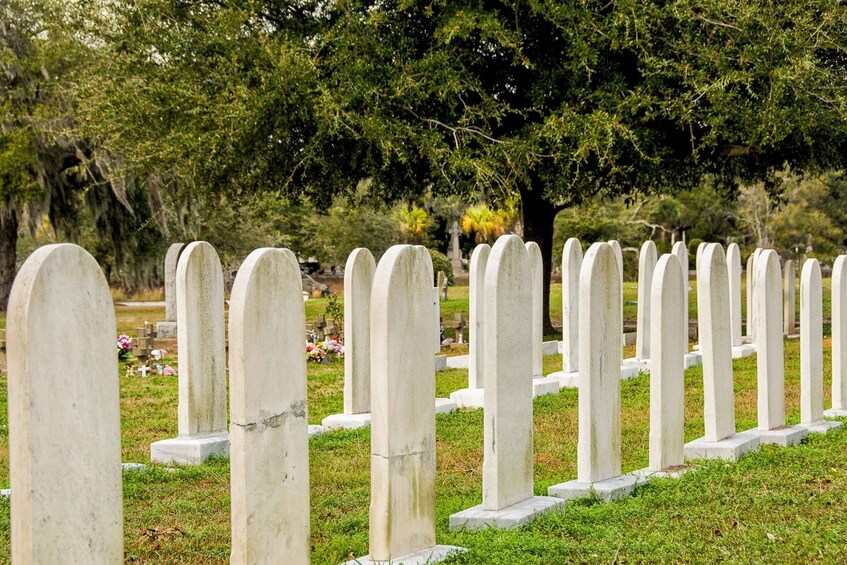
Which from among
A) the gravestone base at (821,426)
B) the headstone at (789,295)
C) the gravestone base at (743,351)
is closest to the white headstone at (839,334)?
the gravestone base at (821,426)

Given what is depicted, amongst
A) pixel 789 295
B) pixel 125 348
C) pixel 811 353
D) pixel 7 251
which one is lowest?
pixel 125 348

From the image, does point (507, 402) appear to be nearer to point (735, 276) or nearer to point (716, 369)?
point (716, 369)

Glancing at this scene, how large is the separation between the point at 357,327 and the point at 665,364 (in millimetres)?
3209

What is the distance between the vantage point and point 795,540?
4891 millimetres

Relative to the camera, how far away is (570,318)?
38.0 ft

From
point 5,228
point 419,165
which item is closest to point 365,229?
point 5,228

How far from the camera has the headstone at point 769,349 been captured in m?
7.59

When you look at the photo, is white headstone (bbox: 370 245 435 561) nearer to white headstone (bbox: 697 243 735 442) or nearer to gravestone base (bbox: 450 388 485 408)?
white headstone (bbox: 697 243 735 442)

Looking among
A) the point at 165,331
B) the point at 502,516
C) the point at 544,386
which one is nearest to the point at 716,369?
the point at 502,516

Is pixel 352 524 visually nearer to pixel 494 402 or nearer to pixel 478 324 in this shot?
pixel 494 402

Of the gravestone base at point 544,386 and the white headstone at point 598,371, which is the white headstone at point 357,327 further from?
the white headstone at point 598,371

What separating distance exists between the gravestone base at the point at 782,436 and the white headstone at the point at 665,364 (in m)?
1.25

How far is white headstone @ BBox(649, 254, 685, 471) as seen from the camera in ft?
20.9

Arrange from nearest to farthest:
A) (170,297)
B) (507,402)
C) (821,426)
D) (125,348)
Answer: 1. (507,402)
2. (821,426)
3. (125,348)
4. (170,297)
